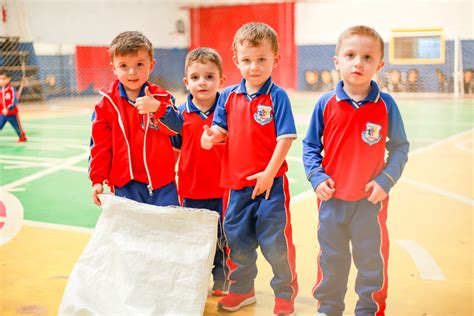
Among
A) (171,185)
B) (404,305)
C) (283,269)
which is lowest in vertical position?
(404,305)

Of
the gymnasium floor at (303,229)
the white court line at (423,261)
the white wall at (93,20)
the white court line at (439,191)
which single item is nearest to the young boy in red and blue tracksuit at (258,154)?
the gymnasium floor at (303,229)

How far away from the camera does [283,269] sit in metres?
2.54

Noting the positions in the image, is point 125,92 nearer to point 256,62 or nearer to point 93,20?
point 256,62

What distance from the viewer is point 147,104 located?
2.46 meters

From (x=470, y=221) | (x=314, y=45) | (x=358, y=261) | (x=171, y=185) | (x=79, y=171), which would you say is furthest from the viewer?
(x=314, y=45)

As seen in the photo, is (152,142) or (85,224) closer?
(152,142)

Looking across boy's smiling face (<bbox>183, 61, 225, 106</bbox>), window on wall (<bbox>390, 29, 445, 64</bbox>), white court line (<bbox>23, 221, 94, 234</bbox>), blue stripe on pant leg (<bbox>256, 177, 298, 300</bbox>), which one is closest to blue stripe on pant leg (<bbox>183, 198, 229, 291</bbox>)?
blue stripe on pant leg (<bbox>256, 177, 298, 300</bbox>)

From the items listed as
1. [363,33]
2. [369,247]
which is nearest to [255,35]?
[363,33]

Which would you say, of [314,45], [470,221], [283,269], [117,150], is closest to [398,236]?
[470,221]

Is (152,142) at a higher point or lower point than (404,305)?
higher

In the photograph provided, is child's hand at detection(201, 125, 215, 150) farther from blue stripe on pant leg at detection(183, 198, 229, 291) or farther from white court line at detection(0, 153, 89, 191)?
white court line at detection(0, 153, 89, 191)

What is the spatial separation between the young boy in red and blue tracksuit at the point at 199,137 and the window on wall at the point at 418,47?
12.3m

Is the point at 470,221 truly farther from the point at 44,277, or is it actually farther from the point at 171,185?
the point at 44,277

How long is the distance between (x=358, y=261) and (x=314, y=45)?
15821 mm
